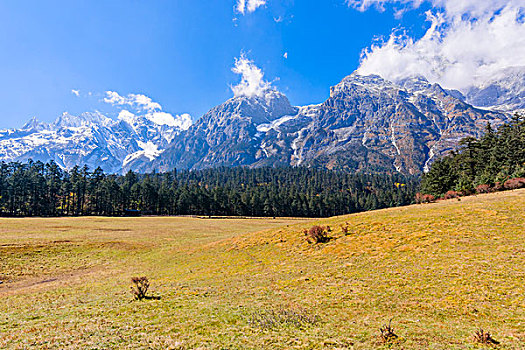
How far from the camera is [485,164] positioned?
76500 millimetres

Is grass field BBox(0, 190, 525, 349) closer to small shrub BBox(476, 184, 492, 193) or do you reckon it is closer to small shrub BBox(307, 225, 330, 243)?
small shrub BBox(307, 225, 330, 243)

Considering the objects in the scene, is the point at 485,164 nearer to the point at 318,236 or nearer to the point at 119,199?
the point at 318,236

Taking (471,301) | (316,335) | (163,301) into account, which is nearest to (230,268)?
(163,301)

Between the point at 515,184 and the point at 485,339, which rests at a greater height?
the point at 515,184

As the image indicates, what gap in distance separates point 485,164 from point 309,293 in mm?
87374

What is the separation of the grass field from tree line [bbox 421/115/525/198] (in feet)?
135

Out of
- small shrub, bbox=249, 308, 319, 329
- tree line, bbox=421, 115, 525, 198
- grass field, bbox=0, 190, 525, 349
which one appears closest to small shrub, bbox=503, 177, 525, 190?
tree line, bbox=421, 115, 525, 198

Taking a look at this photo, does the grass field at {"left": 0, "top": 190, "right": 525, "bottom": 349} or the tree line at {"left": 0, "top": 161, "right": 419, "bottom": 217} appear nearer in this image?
the grass field at {"left": 0, "top": 190, "right": 525, "bottom": 349}

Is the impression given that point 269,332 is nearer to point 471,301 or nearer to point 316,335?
point 316,335

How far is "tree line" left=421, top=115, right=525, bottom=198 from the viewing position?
61.8 metres

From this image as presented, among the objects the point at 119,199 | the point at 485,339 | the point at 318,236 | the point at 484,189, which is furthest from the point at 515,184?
the point at 119,199

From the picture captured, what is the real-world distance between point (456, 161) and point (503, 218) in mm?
78703

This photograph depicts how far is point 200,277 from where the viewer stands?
85.2 feet

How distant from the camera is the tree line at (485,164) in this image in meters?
61.8
